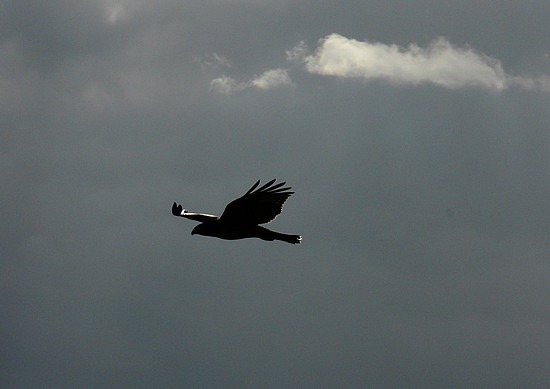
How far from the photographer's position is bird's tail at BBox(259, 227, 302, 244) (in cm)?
2347

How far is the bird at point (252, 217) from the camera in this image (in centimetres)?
2278

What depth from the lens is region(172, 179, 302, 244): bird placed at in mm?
22781

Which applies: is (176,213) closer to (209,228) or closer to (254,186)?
(209,228)

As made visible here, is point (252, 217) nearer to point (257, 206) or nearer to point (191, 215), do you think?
point (257, 206)

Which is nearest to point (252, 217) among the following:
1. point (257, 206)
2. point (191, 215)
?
point (257, 206)

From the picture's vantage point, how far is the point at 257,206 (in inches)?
904

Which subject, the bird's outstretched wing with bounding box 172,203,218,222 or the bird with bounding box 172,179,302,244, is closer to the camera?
the bird with bounding box 172,179,302,244

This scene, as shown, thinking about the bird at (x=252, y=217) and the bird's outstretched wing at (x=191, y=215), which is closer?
the bird at (x=252, y=217)

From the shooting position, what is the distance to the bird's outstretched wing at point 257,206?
894 inches

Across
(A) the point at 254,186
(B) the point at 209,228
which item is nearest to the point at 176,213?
(B) the point at 209,228

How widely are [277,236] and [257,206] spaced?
120 cm

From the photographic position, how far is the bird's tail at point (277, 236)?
77.0ft

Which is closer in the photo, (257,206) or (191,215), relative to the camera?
(257,206)

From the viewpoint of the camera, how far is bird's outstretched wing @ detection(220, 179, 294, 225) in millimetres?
22719
